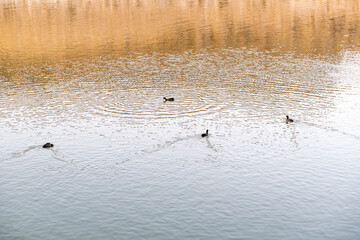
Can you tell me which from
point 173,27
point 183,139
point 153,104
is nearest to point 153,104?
point 153,104

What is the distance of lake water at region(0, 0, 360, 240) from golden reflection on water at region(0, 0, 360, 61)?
3.29 ft

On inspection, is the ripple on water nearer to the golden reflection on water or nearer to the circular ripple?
the circular ripple

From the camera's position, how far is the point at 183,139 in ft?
131

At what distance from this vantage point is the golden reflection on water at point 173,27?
8069cm

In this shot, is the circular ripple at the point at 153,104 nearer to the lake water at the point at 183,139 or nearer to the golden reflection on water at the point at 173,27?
the lake water at the point at 183,139

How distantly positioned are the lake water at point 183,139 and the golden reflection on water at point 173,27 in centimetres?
100

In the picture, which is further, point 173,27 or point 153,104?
point 173,27

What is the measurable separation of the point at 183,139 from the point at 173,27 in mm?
66332

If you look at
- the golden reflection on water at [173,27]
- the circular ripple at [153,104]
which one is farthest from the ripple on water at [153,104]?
the golden reflection on water at [173,27]

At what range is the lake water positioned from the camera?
2809 centimetres

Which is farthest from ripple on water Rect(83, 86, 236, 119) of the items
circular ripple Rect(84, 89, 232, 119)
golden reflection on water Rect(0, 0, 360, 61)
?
golden reflection on water Rect(0, 0, 360, 61)

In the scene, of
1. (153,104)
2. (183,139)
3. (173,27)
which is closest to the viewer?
(183,139)

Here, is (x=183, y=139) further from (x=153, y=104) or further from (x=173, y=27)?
(x=173, y=27)

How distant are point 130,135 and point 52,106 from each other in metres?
13.0
